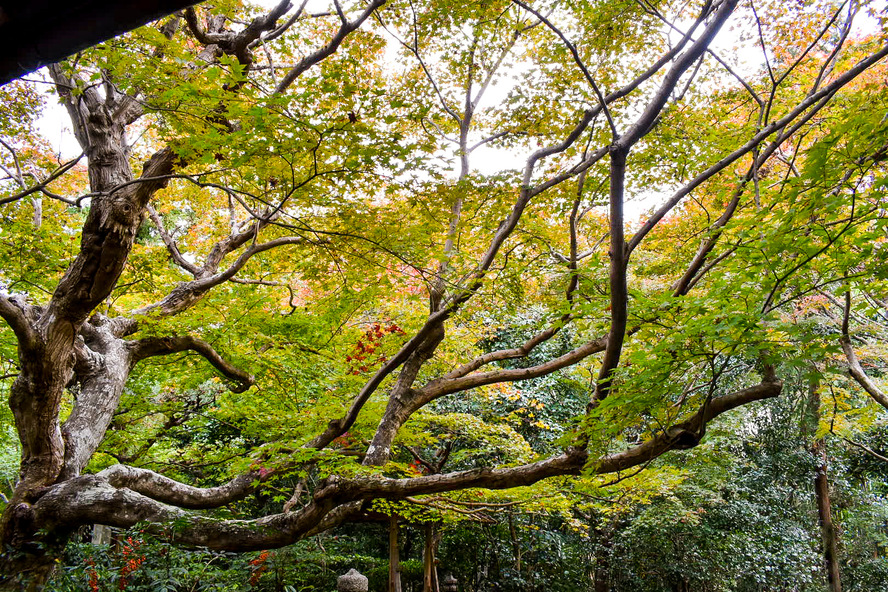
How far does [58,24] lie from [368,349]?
5.71 metres

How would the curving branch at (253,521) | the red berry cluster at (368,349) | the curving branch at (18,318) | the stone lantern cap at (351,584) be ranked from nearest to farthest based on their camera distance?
1. the curving branch at (18,318)
2. the curving branch at (253,521)
3. the red berry cluster at (368,349)
4. the stone lantern cap at (351,584)

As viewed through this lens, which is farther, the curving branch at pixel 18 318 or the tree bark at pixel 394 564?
the tree bark at pixel 394 564

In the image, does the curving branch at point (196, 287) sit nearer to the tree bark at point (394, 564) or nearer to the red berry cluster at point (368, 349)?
the red berry cluster at point (368, 349)

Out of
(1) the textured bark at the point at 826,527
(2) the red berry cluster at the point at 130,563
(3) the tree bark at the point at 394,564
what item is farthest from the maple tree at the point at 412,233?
(1) the textured bark at the point at 826,527

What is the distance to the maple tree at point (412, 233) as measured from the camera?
2562mm

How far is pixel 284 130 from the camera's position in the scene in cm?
296

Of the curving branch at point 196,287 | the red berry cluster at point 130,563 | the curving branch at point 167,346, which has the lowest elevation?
the red berry cluster at point 130,563

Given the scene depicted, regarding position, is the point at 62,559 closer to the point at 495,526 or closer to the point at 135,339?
the point at 135,339

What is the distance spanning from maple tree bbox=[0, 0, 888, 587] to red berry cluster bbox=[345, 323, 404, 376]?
38mm

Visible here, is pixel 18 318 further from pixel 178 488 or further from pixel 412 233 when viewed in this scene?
pixel 412 233

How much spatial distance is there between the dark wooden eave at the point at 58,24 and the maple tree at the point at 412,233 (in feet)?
5.88

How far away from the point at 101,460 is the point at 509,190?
6.15m

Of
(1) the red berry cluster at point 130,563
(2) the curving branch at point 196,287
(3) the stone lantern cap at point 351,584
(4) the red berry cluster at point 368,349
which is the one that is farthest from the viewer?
(3) the stone lantern cap at point 351,584

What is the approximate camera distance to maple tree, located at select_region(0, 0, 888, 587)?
2562 mm
